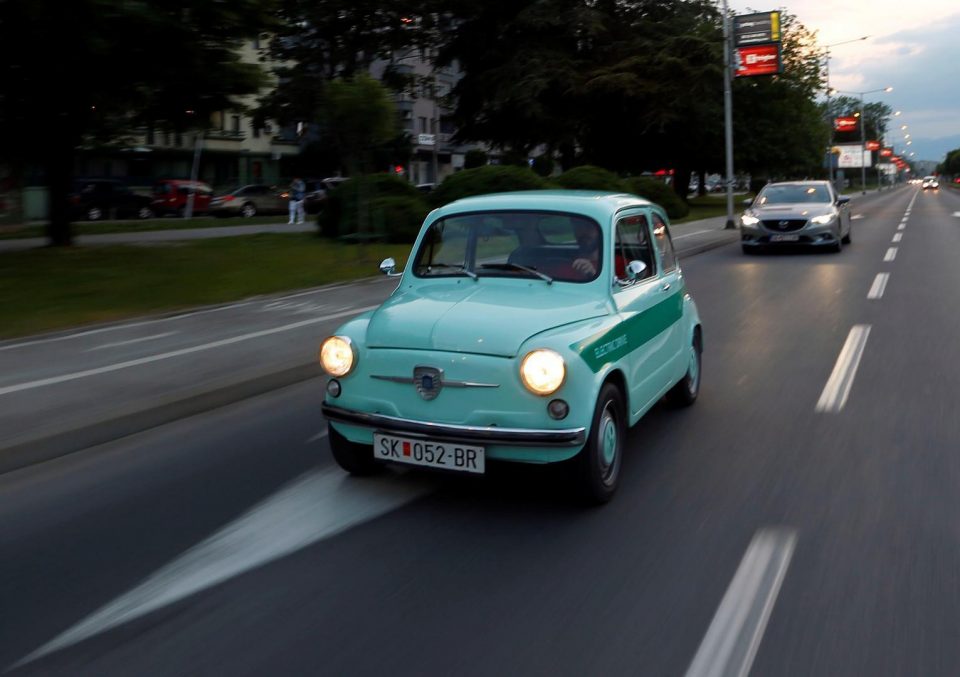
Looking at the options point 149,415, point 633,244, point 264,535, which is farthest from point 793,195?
point 264,535

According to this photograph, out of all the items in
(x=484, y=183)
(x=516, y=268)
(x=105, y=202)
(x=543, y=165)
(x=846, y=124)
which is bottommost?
(x=516, y=268)

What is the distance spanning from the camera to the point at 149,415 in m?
7.34

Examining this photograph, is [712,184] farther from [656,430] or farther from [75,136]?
[656,430]

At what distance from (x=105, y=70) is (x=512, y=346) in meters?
14.3

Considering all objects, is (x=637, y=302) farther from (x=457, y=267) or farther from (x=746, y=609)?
(x=746, y=609)

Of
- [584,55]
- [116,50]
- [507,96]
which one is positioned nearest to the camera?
[116,50]

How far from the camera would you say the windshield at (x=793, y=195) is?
22.1 m

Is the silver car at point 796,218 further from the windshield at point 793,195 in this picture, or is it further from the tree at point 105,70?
the tree at point 105,70

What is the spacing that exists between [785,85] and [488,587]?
163 ft

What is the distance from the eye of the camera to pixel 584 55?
140 feet

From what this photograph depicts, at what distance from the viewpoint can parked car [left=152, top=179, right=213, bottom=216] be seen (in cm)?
4184

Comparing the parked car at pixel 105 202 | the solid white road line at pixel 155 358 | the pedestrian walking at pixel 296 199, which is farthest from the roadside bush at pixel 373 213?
the parked car at pixel 105 202

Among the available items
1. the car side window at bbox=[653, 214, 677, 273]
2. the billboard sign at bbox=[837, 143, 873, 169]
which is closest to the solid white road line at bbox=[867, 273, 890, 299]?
the car side window at bbox=[653, 214, 677, 273]

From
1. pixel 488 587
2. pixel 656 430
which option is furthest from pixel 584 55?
pixel 488 587
